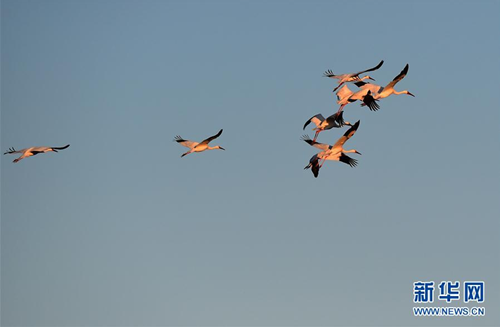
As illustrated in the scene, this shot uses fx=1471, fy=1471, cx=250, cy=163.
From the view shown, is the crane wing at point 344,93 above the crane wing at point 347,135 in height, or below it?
above

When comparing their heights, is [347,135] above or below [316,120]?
below

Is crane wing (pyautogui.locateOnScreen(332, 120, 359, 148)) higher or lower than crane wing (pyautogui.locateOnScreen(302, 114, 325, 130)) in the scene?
lower

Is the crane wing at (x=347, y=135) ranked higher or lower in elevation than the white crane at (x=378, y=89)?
lower

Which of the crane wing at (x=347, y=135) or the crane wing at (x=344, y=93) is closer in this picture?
the crane wing at (x=347, y=135)

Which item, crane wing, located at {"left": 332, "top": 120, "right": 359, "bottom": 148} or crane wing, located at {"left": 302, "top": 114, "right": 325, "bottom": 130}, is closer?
crane wing, located at {"left": 332, "top": 120, "right": 359, "bottom": 148}

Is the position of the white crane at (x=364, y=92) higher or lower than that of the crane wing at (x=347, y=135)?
higher

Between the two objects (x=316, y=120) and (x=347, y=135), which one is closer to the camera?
(x=347, y=135)

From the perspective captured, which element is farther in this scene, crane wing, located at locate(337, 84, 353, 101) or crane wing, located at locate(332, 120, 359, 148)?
crane wing, located at locate(337, 84, 353, 101)

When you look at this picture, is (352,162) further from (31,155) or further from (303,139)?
(31,155)

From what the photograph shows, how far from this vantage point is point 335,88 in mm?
60812

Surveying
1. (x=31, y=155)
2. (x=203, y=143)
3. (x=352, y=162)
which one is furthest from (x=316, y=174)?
(x=31, y=155)

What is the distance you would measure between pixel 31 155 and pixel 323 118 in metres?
12.8

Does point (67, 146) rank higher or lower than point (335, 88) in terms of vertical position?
lower

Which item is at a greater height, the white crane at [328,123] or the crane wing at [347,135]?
the white crane at [328,123]
